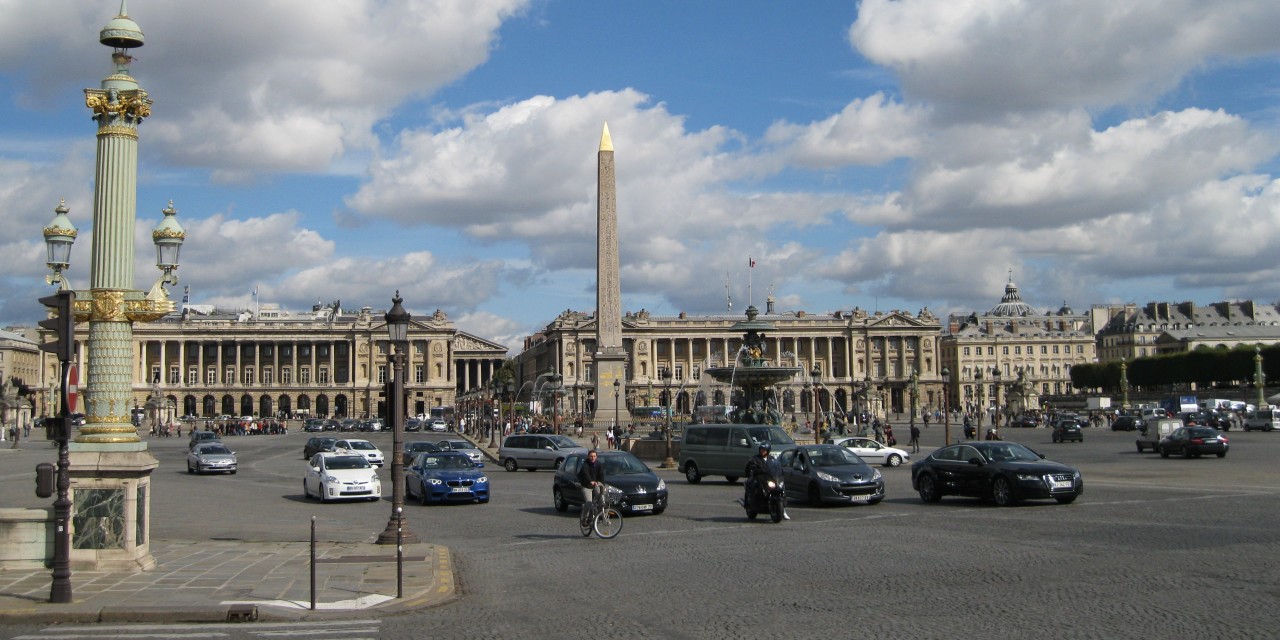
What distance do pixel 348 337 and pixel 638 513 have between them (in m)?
143

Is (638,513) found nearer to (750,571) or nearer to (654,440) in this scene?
(750,571)

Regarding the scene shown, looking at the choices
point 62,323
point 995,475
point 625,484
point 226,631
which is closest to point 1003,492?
point 995,475

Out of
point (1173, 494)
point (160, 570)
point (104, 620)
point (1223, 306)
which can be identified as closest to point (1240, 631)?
point (104, 620)

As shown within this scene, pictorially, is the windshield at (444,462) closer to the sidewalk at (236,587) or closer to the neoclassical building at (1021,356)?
the sidewalk at (236,587)

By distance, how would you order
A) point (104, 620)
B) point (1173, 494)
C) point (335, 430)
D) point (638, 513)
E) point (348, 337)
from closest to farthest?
point (104, 620), point (638, 513), point (1173, 494), point (335, 430), point (348, 337)

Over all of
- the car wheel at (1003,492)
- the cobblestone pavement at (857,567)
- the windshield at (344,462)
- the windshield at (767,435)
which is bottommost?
the cobblestone pavement at (857,567)

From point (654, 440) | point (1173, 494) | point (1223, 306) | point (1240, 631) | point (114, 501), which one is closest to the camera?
point (1240, 631)

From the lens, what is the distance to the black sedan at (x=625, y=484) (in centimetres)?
2261

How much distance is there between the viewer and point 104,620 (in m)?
11.5

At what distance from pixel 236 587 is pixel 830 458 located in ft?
47.7

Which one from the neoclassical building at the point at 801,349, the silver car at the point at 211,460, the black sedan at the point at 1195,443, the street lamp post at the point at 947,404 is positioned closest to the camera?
the silver car at the point at 211,460

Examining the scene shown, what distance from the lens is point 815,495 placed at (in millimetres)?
24156

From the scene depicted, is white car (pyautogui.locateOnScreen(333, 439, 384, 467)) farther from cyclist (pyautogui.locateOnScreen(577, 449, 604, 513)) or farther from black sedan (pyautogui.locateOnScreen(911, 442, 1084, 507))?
cyclist (pyautogui.locateOnScreen(577, 449, 604, 513))

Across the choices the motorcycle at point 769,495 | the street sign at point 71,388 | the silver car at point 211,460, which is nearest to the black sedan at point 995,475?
the motorcycle at point 769,495
